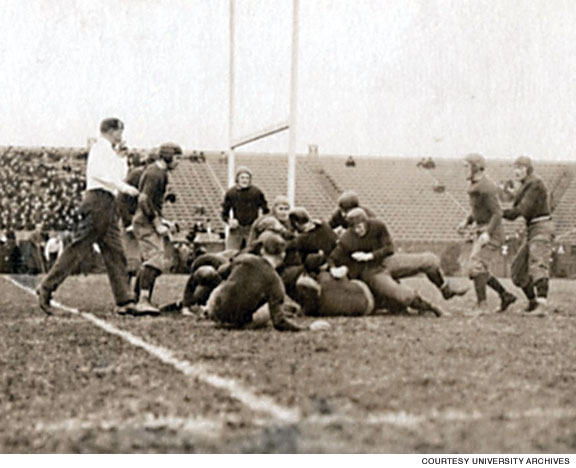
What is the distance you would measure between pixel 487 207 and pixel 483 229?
207mm

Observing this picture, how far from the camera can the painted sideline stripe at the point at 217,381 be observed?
10.7 ft

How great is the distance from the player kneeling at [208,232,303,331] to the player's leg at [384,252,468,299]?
76.8 inches

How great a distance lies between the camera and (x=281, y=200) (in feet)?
24.6

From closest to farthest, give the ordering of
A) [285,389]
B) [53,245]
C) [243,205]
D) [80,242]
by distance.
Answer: [285,389]
[80,242]
[243,205]
[53,245]

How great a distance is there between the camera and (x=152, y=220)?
776 cm

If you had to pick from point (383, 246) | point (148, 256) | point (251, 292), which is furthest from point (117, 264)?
point (383, 246)

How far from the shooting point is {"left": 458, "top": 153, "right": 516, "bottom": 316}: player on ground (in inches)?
318

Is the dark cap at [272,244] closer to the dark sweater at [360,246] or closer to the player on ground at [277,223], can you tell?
the player on ground at [277,223]

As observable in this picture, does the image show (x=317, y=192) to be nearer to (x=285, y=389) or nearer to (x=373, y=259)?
(x=373, y=259)

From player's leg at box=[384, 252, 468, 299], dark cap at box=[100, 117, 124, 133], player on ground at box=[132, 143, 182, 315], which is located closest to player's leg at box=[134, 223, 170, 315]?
player on ground at box=[132, 143, 182, 315]

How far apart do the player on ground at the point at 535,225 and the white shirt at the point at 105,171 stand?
134 inches
